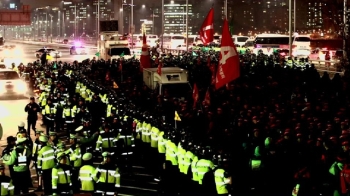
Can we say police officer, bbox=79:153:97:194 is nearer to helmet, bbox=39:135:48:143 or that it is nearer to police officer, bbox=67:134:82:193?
police officer, bbox=67:134:82:193

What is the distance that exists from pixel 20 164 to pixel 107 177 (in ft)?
9.97

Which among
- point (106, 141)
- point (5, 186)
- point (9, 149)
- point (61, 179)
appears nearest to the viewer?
point (5, 186)

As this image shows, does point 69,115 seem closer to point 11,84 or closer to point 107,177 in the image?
point 107,177

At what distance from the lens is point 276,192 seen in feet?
41.6

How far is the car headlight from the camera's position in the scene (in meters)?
37.6

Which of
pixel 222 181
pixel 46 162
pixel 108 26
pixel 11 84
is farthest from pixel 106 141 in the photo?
pixel 108 26

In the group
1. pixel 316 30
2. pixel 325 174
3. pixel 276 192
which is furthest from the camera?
pixel 316 30

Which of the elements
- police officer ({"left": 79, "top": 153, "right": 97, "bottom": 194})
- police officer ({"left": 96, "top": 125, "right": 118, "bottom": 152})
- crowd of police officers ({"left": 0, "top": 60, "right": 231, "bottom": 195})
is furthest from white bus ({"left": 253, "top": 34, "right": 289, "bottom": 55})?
police officer ({"left": 79, "top": 153, "right": 97, "bottom": 194})

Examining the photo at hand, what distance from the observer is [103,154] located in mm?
12234

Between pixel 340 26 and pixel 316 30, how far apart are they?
384 ft

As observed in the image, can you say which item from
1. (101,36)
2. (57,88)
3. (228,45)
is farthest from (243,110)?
(101,36)

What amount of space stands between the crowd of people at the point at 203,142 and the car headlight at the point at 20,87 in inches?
538

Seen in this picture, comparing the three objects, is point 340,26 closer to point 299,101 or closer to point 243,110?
point 299,101

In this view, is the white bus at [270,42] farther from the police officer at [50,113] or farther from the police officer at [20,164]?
the police officer at [20,164]
